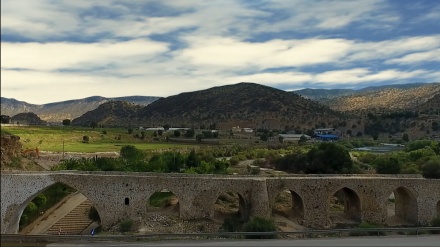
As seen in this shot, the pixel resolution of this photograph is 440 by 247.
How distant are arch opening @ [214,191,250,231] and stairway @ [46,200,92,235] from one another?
30.8 feet

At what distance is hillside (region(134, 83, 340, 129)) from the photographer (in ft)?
333

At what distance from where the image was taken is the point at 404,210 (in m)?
36.9

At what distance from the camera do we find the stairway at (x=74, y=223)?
101 ft

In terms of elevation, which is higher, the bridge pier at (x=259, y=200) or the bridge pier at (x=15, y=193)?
the bridge pier at (x=15, y=193)

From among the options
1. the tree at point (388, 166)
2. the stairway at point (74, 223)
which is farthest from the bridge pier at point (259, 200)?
the tree at point (388, 166)

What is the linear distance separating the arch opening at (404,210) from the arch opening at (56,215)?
883 inches

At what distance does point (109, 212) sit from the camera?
3009cm

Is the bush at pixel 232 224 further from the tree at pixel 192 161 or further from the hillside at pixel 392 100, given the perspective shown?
the hillside at pixel 392 100

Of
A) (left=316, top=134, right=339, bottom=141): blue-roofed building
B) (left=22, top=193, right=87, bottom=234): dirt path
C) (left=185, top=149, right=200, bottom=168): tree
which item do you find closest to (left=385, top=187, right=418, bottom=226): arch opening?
(left=185, top=149, right=200, bottom=168): tree

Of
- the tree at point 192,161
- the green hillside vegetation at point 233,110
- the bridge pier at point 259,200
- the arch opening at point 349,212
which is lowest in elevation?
the arch opening at point 349,212

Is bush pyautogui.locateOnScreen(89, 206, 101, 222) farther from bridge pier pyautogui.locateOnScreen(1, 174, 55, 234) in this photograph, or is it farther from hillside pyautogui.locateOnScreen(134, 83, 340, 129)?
hillside pyautogui.locateOnScreen(134, 83, 340, 129)

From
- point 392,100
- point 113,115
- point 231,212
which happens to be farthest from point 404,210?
point 113,115

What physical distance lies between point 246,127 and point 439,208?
208ft

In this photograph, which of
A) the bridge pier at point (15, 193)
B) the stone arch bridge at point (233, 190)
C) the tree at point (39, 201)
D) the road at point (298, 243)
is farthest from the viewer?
the tree at point (39, 201)
